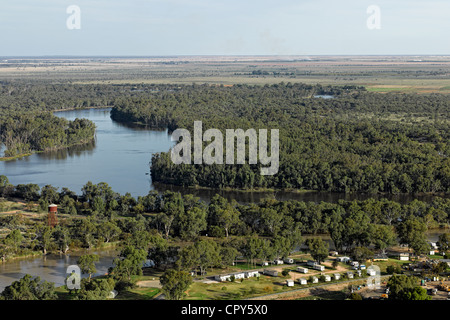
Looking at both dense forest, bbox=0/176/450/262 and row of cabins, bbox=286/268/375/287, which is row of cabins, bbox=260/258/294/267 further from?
row of cabins, bbox=286/268/375/287

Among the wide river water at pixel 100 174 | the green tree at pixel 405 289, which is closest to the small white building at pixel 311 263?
the green tree at pixel 405 289

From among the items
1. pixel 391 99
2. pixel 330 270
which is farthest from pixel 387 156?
pixel 391 99

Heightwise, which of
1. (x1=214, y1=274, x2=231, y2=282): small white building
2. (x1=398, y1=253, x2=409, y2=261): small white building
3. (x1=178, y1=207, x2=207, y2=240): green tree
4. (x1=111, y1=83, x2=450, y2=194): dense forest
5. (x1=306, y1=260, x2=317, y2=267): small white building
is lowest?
(x1=398, y1=253, x2=409, y2=261): small white building

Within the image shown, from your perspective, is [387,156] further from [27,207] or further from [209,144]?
[27,207]

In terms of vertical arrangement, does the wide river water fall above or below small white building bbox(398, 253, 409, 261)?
above

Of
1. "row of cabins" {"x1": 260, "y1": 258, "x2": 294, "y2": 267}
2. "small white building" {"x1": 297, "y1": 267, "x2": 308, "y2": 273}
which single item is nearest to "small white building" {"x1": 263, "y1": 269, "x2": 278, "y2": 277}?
"small white building" {"x1": 297, "y1": 267, "x2": 308, "y2": 273}
